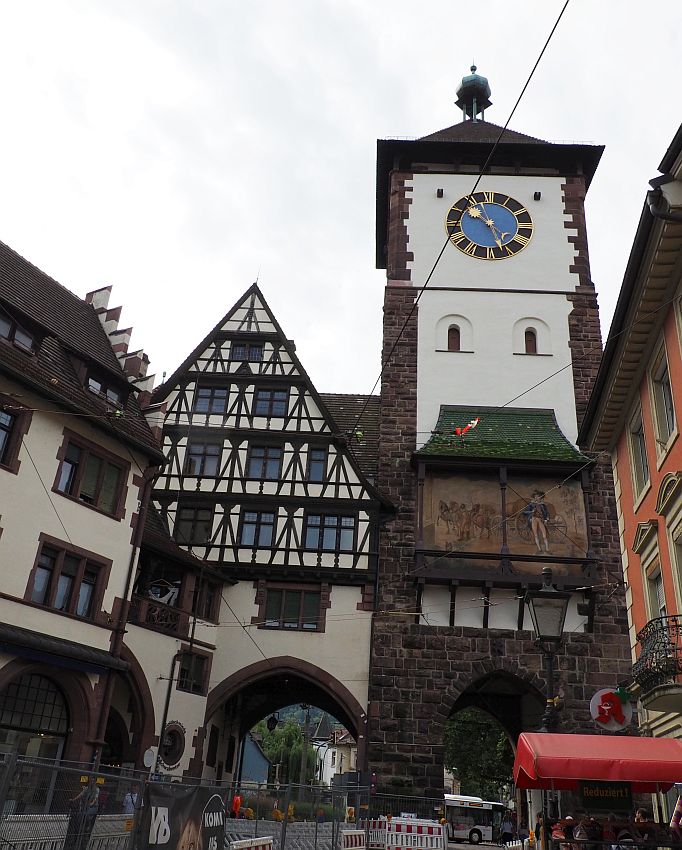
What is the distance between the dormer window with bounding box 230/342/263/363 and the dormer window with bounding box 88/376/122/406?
624cm

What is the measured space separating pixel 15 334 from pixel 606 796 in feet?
46.0

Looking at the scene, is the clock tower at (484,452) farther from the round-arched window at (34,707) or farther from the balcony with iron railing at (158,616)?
the round-arched window at (34,707)

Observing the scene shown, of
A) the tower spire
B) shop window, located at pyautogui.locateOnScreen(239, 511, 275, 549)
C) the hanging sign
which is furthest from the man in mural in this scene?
the tower spire

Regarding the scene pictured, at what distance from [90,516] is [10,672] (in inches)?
147

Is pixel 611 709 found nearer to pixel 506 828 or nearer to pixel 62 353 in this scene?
pixel 62 353

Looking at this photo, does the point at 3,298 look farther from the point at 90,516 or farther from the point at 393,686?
the point at 393,686

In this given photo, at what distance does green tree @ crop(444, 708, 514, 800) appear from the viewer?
42.0 meters

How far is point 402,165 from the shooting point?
29984 mm

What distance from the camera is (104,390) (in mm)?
20141

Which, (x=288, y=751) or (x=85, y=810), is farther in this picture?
(x=288, y=751)

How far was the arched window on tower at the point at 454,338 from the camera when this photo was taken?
2689 cm

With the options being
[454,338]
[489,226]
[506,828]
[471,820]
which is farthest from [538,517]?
[471,820]

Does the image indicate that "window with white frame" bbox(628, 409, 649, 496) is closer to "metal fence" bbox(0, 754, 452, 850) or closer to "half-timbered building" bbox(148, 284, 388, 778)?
"metal fence" bbox(0, 754, 452, 850)

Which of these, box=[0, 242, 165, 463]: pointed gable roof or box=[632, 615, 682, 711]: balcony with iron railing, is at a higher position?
box=[0, 242, 165, 463]: pointed gable roof
